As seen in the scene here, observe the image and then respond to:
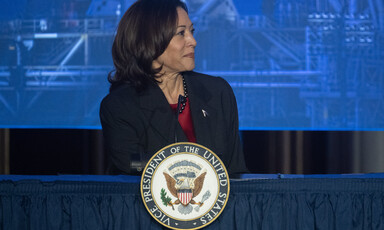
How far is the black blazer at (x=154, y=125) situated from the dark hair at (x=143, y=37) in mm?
39

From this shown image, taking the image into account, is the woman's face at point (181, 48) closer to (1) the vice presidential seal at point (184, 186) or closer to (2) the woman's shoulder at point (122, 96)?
(2) the woman's shoulder at point (122, 96)

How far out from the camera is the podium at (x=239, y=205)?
0.71 meters

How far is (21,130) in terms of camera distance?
3.17 meters

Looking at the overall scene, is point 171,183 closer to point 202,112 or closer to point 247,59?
point 202,112

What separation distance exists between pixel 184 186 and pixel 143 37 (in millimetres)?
562

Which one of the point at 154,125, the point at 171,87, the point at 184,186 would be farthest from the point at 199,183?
the point at 171,87

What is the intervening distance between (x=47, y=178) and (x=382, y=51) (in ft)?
8.64

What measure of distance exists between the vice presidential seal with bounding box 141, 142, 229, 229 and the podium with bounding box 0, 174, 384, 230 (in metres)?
0.06

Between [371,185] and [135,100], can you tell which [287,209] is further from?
[135,100]

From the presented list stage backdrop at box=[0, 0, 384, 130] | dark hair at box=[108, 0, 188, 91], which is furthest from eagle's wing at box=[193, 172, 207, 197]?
stage backdrop at box=[0, 0, 384, 130]

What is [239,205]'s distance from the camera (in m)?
0.71

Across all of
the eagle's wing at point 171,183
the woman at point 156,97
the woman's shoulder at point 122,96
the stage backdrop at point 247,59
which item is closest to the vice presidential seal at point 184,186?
the eagle's wing at point 171,183

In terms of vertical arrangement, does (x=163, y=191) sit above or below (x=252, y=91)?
below

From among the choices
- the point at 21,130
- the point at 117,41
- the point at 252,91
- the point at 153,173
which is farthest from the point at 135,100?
the point at 21,130
